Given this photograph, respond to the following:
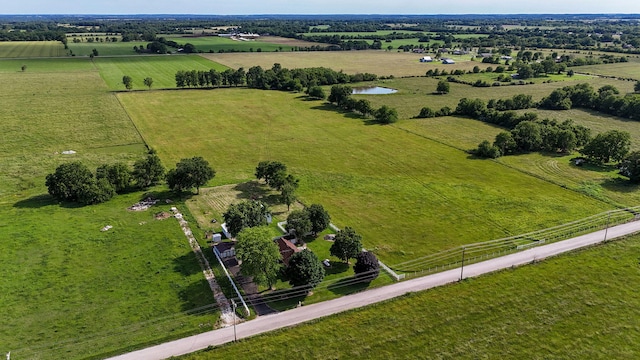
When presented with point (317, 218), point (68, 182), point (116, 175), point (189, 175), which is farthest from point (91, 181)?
point (317, 218)

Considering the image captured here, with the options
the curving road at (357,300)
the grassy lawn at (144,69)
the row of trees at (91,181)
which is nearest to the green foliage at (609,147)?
the curving road at (357,300)

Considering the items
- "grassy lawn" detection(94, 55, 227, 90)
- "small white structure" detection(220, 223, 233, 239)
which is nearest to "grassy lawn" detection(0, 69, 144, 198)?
"grassy lawn" detection(94, 55, 227, 90)

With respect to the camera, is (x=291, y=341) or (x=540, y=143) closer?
(x=291, y=341)

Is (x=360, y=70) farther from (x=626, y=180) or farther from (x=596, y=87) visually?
(x=626, y=180)

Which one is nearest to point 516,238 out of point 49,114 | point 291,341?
point 291,341

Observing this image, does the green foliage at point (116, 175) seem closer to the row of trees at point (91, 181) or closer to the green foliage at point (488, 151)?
the row of trees at point (91, 181)

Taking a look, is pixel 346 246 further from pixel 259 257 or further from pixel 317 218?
pixel 259 257
